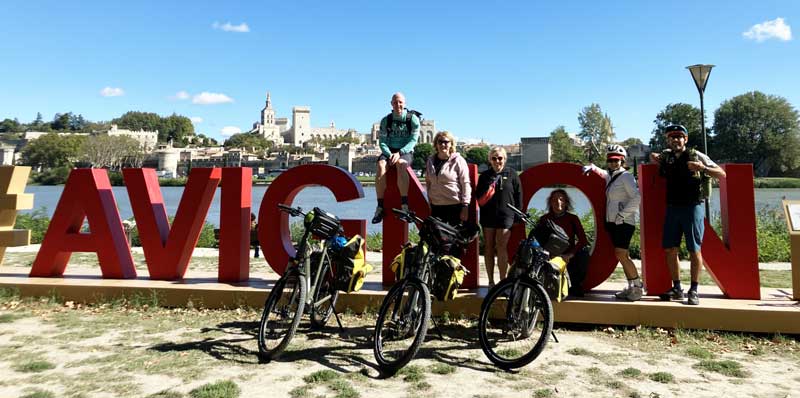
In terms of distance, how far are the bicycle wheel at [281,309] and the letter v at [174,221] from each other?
3.05m

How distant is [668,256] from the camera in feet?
18.9

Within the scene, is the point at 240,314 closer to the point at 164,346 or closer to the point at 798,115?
the point at 164,346

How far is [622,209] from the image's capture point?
227 inches

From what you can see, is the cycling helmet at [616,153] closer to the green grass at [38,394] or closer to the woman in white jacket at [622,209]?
the woman in white jacket at [622,209]

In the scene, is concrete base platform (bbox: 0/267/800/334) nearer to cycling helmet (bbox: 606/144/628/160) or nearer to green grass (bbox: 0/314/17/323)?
green grass (bbox: 0/314/17/323)

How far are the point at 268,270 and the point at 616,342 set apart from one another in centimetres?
741

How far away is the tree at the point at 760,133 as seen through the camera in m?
74.8

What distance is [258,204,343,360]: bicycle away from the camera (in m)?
4.62

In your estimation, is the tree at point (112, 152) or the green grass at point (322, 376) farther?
the tree at point (112, 152)

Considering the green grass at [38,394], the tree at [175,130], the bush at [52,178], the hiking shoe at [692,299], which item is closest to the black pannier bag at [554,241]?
the hiking shoe at [692,299]

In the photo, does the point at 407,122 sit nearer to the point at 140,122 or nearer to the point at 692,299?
the point at 692,299

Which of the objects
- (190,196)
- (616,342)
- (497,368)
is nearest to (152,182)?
(190,196)

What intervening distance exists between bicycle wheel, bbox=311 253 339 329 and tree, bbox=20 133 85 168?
13789 cm

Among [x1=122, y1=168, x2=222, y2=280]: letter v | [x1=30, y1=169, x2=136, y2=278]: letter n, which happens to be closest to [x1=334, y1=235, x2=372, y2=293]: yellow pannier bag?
[x1=122, y1=168, x2=222, y2=280]: letter v
